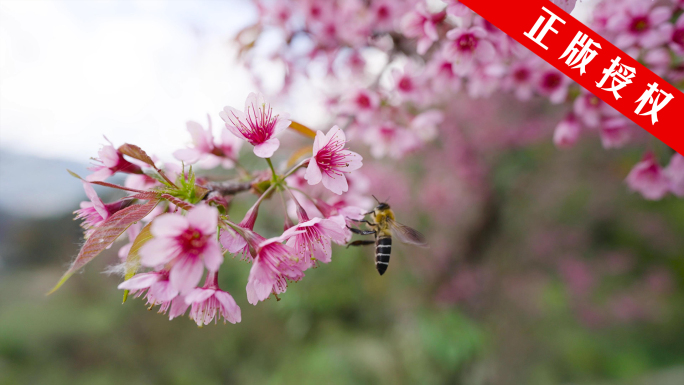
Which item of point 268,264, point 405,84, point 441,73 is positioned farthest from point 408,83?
point 268,264

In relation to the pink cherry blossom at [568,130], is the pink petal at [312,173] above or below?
below

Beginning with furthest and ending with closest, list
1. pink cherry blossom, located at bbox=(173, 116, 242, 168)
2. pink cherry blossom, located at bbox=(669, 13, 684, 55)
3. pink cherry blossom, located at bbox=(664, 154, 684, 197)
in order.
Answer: pink cherry blossom, located at bbox=(664, 154, 684, 197) → pink cherry blossom, located at bbox=(669, 13, 684, 55) → pink cherry blossom, located at bbox=(173, 116, 242, 168)

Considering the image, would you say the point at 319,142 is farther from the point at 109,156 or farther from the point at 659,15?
the point at 659,15

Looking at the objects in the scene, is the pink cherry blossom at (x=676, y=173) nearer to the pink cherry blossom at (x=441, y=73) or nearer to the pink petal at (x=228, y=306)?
the pink cherry blossom at (x=441, y=73)

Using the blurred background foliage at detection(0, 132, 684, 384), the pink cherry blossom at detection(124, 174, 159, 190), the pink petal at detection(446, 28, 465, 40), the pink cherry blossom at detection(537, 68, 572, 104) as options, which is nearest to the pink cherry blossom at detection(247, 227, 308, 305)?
the pink cherry blossom at detection(124, 174, 159, 190)

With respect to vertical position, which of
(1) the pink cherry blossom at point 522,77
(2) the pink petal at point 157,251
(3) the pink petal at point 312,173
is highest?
(1) the pink cherry blossom at point 522,77

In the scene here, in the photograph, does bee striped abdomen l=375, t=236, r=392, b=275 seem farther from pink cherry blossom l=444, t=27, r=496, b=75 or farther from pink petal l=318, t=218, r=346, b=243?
pink cherry blossom l=444, t=27, r=496, b=75

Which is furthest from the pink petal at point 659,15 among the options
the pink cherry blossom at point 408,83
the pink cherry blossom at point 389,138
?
the pink cherry blossom at point 389,138

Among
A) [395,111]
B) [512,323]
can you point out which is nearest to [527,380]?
[512,323]
